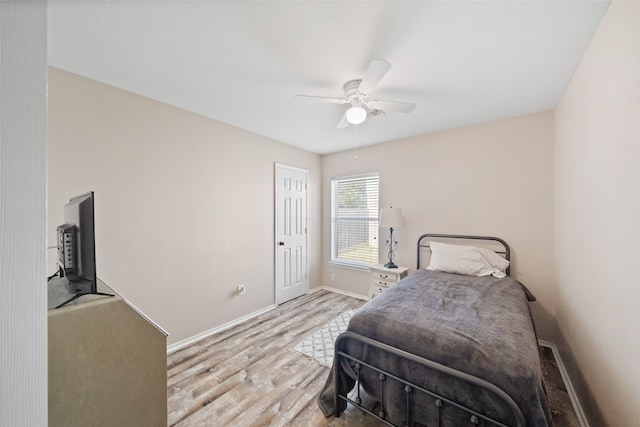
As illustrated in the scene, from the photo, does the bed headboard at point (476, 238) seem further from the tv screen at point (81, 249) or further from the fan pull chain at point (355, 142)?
the tv screen at point (81, 249)

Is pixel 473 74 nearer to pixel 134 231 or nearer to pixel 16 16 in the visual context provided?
pixel 16 16

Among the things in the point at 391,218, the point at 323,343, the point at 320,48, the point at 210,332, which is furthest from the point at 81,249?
the point at 391,218

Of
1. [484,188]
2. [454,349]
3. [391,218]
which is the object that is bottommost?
[454,349]

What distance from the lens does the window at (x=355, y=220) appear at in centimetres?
397

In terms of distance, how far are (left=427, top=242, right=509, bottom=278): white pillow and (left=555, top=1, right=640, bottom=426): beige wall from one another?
2.18 ft

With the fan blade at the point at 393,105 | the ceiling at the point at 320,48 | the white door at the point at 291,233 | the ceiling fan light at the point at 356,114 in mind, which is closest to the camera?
the ceiling at the point at 320,48

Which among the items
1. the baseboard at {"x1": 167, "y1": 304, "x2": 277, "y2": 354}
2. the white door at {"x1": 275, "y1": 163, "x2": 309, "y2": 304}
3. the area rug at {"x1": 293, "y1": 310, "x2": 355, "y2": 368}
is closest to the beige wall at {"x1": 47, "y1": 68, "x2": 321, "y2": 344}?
the baseboard at {"x1": 167, "y1": 304, "x2": 277, "y2": 354}

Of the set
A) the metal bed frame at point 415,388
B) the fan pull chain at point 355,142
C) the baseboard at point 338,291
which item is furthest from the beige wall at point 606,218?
the baseboard at point 338,291

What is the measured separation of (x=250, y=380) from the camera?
2037mm

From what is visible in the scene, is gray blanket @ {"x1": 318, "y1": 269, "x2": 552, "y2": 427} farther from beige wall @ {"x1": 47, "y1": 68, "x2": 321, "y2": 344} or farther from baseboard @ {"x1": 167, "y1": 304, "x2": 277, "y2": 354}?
beige wall @ {"x1": 47, "y1": 68, "x2": 321, "y2": 344}

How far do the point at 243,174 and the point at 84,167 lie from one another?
5.00 ft

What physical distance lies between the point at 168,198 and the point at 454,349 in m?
2.73

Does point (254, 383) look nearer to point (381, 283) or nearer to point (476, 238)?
point (381, 283)

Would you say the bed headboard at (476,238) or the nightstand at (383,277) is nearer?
the bed headboard at (476,238)
